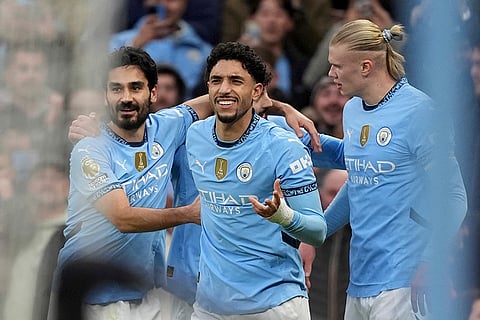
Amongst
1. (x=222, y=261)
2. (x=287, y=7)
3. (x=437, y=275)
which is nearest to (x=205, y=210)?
(x=222, y=261)

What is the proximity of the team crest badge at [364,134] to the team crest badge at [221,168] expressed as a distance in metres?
0.65

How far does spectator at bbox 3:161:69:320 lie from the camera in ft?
7.41

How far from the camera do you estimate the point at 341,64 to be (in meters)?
5.25

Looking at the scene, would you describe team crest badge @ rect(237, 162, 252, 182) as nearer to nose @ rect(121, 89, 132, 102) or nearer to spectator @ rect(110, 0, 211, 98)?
nose @ rect(121, 89, 132, 102)

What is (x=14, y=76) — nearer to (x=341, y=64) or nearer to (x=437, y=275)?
(x=437, y=275)

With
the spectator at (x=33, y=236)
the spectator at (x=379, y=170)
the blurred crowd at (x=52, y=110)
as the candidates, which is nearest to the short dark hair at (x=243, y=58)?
the spectator at (x=379, y=170)

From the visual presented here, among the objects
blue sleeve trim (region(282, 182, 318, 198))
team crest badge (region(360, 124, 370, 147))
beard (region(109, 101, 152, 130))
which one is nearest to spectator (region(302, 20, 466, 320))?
team crest badge (region(360, 124, 370, 147))

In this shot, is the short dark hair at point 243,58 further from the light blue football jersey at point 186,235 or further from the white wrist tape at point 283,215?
the white wrist tape at point 283,215

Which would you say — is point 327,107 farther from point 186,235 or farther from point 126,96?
point 126,96

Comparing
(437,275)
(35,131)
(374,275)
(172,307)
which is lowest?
(172,307)

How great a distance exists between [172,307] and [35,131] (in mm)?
3474

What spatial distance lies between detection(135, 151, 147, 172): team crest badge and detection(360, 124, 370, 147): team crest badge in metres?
0.98

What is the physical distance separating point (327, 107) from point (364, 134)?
259 centimetres

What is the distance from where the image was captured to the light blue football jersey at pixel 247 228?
490 cm
